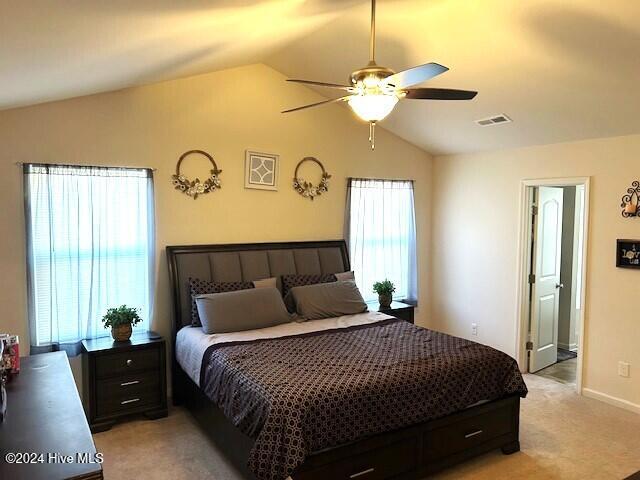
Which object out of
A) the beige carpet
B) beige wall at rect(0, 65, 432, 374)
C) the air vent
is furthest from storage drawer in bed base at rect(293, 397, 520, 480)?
the air vent

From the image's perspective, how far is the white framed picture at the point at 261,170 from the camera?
14.6 feet

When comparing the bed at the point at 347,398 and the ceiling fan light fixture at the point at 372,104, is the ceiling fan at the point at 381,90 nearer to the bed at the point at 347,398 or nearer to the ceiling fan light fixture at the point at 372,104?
the ceiling fan light fixture at the point at 372,104

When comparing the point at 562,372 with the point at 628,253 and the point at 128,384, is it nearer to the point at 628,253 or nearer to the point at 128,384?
the point at 628,253

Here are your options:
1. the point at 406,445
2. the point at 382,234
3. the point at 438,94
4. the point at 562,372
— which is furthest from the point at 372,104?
the point at 562,372

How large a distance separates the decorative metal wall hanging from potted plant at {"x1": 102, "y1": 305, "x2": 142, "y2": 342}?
13.6 ft

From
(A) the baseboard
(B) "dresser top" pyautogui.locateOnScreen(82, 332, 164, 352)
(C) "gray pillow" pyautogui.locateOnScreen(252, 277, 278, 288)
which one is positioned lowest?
(A) the baseboard

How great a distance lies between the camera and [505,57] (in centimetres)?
329

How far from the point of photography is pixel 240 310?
3758mm

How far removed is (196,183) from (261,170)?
66 cm

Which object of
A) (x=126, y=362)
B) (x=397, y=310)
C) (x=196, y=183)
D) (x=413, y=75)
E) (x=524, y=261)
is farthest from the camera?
(x=397, y=310)

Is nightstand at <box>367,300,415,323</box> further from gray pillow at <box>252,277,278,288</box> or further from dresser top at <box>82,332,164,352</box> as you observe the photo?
dresser top at <box>82,332,164,352</box>

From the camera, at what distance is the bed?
2.46 meters

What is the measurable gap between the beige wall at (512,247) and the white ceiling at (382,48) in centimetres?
25

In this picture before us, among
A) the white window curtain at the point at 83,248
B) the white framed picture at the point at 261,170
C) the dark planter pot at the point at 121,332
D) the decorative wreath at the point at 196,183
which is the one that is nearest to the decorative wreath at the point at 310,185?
the white framed picture at the point at 261,170
